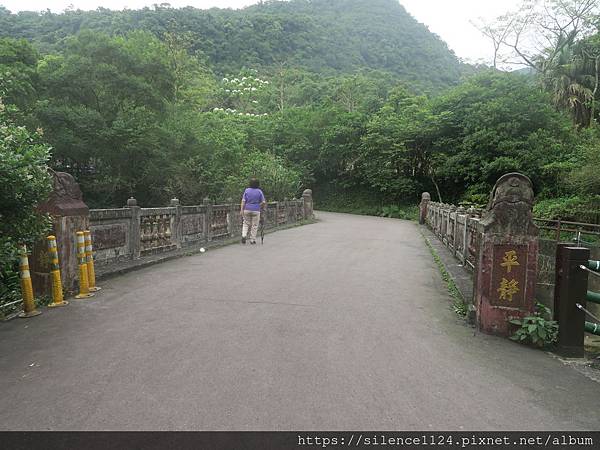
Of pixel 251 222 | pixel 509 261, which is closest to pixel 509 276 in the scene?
pixel 509 261

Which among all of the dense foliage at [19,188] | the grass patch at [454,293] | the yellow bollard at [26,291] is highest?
the dense foliage at [19,188]

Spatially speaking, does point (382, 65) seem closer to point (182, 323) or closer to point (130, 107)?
point (130, 107)

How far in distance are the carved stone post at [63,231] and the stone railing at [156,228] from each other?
135 cm

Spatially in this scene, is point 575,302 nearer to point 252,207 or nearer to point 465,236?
point 465,236

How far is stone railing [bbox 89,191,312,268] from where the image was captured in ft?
27.0

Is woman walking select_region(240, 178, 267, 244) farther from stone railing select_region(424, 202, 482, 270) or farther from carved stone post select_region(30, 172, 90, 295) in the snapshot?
carved stone post select_region(30, 172, 90, 295)

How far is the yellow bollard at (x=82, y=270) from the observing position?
20.9 feet

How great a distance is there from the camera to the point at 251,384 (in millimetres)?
3588

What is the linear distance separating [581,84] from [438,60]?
199 ft

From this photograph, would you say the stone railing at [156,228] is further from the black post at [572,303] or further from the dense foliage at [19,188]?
the black post at [572,303]

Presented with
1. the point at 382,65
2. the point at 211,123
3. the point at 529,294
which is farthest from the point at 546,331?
the point at 382,65

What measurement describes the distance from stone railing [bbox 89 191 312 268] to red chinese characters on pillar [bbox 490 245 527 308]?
655 cm

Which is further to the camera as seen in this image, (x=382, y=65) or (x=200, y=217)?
(x=382, y=65)

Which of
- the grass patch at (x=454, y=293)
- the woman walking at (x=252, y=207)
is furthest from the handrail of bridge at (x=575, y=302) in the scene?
the woman walking at (x=252, y=207)
